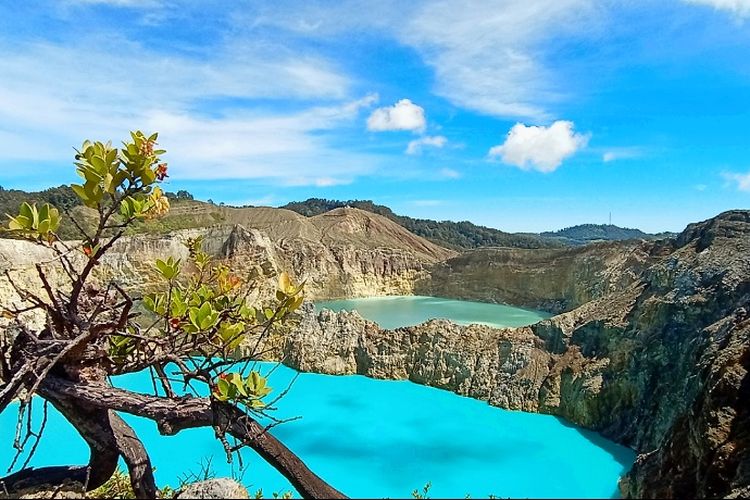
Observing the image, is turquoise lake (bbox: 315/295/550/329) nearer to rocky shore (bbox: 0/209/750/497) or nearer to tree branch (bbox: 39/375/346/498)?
rocky shore (bbox: 0/209/750/497)

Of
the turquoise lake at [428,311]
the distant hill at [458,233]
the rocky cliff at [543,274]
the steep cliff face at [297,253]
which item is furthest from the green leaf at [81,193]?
the distant hill at [458,233]

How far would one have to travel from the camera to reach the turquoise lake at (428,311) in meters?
24.1

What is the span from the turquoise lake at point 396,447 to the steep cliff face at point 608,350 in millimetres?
587

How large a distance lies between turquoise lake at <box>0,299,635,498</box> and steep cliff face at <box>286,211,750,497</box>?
59 cm

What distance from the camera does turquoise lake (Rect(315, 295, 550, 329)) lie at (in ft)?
78.9

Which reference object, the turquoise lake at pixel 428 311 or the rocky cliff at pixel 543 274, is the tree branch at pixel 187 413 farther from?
the rocky cliff at pixel 543 274

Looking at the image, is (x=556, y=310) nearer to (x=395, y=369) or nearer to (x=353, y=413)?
(x=395, y=369)

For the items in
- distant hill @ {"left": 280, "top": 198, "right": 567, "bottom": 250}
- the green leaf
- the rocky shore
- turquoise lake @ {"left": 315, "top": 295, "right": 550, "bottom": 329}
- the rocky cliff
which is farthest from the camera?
distant hill @ {"left": 280, "top": 198, "right": 567, "bottom": 250}

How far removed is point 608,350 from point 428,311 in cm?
1714

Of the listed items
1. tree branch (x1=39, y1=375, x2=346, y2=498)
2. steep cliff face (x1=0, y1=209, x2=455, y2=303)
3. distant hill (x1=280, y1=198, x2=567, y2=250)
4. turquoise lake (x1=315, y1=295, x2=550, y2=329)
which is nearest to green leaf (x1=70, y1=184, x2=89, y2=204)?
tree branch (x1=39, y1=375, x2=346, y2=498)

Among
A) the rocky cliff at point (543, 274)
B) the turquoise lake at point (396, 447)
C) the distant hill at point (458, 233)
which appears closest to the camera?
the turquoise lake at point (396, 447)

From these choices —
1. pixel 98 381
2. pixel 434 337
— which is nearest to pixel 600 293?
pixel 434 337

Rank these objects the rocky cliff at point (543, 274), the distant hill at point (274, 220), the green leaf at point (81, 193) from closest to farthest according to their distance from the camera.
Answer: the green leaf at point (81, 193) → the rocky cliff at point (543, 274) → the distant hill at point (274, 220)

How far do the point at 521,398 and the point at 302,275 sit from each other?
921 inches
